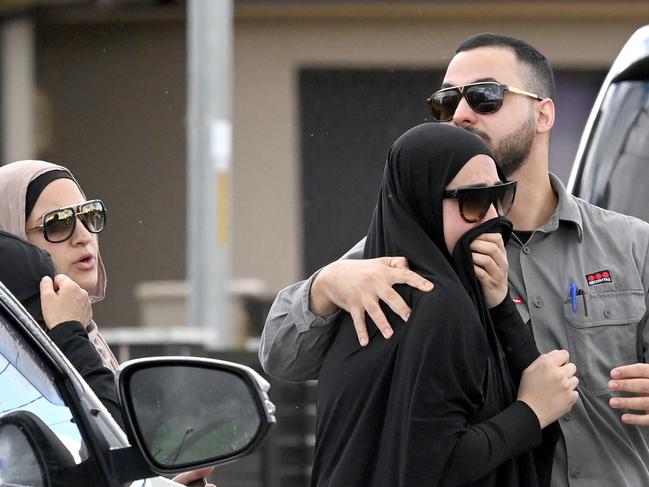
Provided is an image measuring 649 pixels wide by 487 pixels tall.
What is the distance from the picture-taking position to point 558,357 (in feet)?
9.99

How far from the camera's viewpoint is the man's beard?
3490mm

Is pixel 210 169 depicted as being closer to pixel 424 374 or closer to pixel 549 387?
pixel 549 387

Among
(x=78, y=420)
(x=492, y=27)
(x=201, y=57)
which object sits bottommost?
(x=78, y=420)

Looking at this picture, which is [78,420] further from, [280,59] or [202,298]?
[280,59]

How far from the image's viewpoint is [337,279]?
10.1 feet

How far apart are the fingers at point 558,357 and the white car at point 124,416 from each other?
2.35ft

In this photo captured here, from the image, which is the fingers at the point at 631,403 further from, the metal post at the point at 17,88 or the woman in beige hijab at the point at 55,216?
the metal post at the point at 17,88

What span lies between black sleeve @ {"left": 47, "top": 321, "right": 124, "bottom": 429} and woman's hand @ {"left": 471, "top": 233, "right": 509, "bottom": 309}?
76 centimetres

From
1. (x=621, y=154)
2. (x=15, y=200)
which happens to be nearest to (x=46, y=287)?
(x=15, y=200)

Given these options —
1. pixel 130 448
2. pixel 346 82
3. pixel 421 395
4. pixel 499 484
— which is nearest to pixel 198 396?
pixel 130 448

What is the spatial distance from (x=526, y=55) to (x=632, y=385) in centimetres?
91

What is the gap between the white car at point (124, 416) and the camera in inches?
98.0

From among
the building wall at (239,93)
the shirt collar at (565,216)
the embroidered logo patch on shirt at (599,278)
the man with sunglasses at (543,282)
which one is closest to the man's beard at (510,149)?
the man with sunglasses at (543,282)

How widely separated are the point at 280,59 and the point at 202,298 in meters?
7.00
